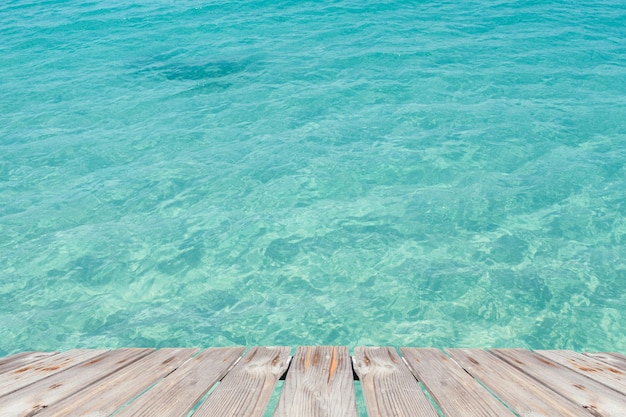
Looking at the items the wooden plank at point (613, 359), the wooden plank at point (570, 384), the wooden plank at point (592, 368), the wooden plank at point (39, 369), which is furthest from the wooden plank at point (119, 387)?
the wooden plank at point (613, 359)

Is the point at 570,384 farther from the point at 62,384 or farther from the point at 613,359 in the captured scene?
the point at 62,384

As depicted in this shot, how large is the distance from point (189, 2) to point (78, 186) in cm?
A: 1686

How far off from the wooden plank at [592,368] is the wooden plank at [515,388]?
10.5 inches

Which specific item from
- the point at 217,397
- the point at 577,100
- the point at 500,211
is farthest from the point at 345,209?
the point at 577,100

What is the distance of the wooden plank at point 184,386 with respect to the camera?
168 cm

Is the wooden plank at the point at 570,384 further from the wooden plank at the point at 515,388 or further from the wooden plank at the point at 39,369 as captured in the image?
the wooden plank at the point at 39,369

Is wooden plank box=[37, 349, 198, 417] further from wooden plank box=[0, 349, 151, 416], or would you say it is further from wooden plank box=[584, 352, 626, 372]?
wooden plank box=[584, 352, 626, 372]

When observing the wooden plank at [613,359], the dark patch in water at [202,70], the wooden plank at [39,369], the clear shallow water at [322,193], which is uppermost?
the wooden plank at [39,369]

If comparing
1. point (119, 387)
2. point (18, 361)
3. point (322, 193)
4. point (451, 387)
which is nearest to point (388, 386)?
A: point (451, 387)

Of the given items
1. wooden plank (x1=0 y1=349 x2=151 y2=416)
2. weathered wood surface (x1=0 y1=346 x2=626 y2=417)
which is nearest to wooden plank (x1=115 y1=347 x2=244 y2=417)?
weathered wood surface (x1=0 y1=346 x2=626 y2=417)

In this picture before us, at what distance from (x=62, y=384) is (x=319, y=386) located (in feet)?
3.61

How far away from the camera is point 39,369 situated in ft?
7.47

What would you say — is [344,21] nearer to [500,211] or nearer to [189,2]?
[189,2]

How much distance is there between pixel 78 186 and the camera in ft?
29.6
